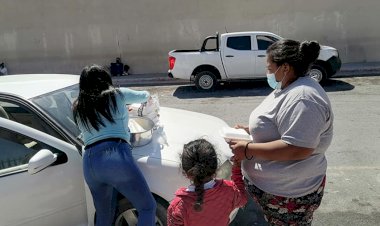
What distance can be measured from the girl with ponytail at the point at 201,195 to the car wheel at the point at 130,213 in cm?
79

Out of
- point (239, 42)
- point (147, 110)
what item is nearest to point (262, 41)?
point (239, 42)

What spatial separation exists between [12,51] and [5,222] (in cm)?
1548

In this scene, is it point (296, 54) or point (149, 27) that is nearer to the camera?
point (296, 54)

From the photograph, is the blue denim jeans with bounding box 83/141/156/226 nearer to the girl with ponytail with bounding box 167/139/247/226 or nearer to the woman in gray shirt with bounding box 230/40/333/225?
the girl with ponytail with bounding box 167/139/247/226

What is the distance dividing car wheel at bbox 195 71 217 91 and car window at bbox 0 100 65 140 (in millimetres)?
8501

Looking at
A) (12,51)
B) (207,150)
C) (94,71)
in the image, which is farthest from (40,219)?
(12,51)

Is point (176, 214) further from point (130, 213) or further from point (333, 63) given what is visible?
point (333, 63)

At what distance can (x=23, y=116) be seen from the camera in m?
3.09

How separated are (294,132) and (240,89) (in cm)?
943

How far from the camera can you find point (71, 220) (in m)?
3.04

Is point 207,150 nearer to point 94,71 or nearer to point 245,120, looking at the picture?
point 94,71

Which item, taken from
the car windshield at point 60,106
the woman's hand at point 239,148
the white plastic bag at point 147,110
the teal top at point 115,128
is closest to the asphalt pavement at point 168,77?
the white plastic bag at point 147,110

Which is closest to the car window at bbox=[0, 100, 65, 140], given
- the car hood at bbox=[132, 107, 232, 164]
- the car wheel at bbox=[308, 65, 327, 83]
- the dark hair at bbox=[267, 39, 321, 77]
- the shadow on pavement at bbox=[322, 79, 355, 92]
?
the car hood at bbox=[132, 107, 232, 164]

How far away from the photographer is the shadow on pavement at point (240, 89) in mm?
10594
